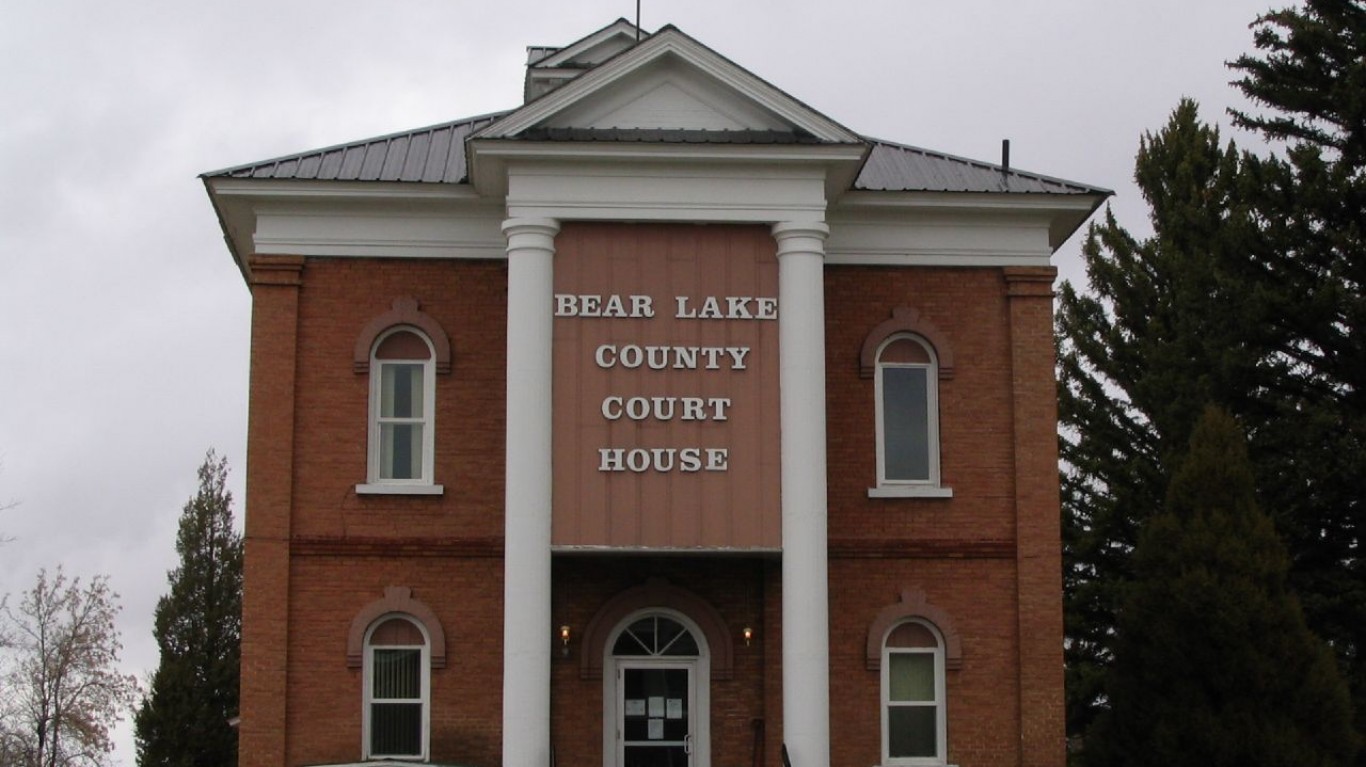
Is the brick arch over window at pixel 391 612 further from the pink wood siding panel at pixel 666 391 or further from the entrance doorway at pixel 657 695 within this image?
the pink wood siding panel at pixel 666 391

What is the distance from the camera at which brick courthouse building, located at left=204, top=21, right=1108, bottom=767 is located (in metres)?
21.0

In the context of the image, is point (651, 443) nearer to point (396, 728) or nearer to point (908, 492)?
point (908, 492)

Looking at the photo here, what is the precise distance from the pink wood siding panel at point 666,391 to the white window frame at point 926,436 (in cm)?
220

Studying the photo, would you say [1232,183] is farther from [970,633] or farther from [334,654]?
[334,654]

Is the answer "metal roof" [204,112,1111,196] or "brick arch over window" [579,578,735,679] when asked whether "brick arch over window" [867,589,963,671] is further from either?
"metal roof" [204,112,1111,196]

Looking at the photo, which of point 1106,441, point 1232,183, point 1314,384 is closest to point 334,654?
point 1314,384

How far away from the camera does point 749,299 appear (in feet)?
70.2

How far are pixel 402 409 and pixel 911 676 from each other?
22.2 ft

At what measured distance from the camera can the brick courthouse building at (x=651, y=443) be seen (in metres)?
21.0

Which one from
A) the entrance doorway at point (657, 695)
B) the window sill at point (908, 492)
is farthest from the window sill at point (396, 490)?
the window sill at point (908, 492)

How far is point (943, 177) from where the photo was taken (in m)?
24.1

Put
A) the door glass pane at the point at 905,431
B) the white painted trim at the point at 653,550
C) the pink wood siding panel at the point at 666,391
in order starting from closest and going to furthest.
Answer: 1. the white painted trim at the point at 653,550
2. the pink wood siding panel at the point at 666,391
3. the door glass pane at the point at 905,431

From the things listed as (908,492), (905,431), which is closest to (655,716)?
(908,492)

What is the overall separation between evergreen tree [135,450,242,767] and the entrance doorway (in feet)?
81.6
